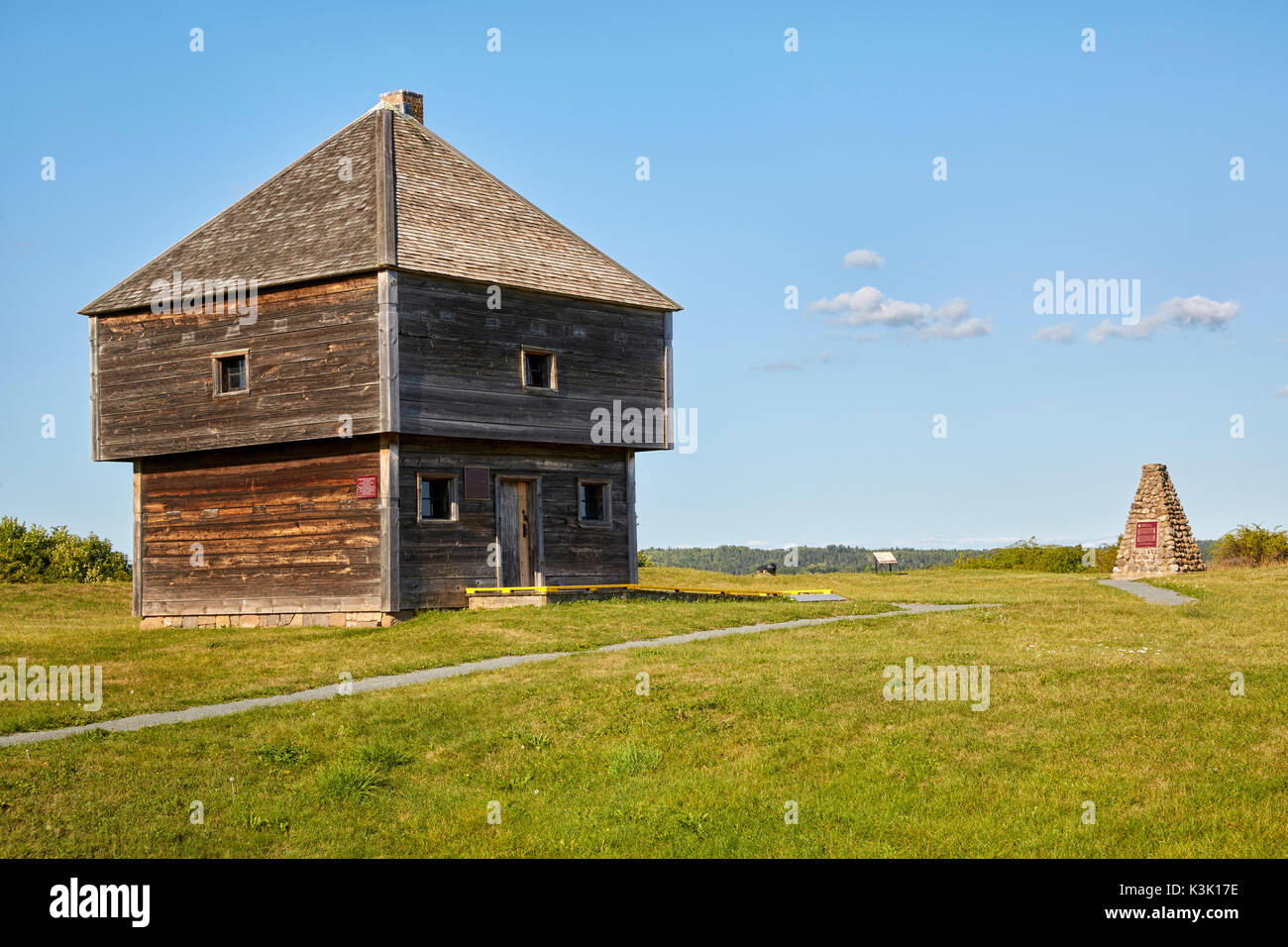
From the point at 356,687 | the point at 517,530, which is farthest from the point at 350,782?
the point at 517,530

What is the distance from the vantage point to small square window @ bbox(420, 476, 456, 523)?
26.3 m

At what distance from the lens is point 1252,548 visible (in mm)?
47906

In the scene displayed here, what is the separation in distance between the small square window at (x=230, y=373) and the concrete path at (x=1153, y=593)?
20.6m

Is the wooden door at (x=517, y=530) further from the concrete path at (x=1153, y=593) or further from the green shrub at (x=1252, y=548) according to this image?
the green shrub at (x=1252, y=548)

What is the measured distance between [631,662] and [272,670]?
6095 millimetres

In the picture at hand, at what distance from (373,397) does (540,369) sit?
4.47 meters

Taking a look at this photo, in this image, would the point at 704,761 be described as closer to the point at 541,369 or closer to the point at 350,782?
the point at 350,782

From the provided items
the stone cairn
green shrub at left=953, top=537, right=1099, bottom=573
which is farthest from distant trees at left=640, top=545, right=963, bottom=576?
the stone cairn

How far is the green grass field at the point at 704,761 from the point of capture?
1056 centimetres

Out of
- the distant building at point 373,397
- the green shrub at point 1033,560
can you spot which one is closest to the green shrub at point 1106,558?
the green shrub at point 1033,560
